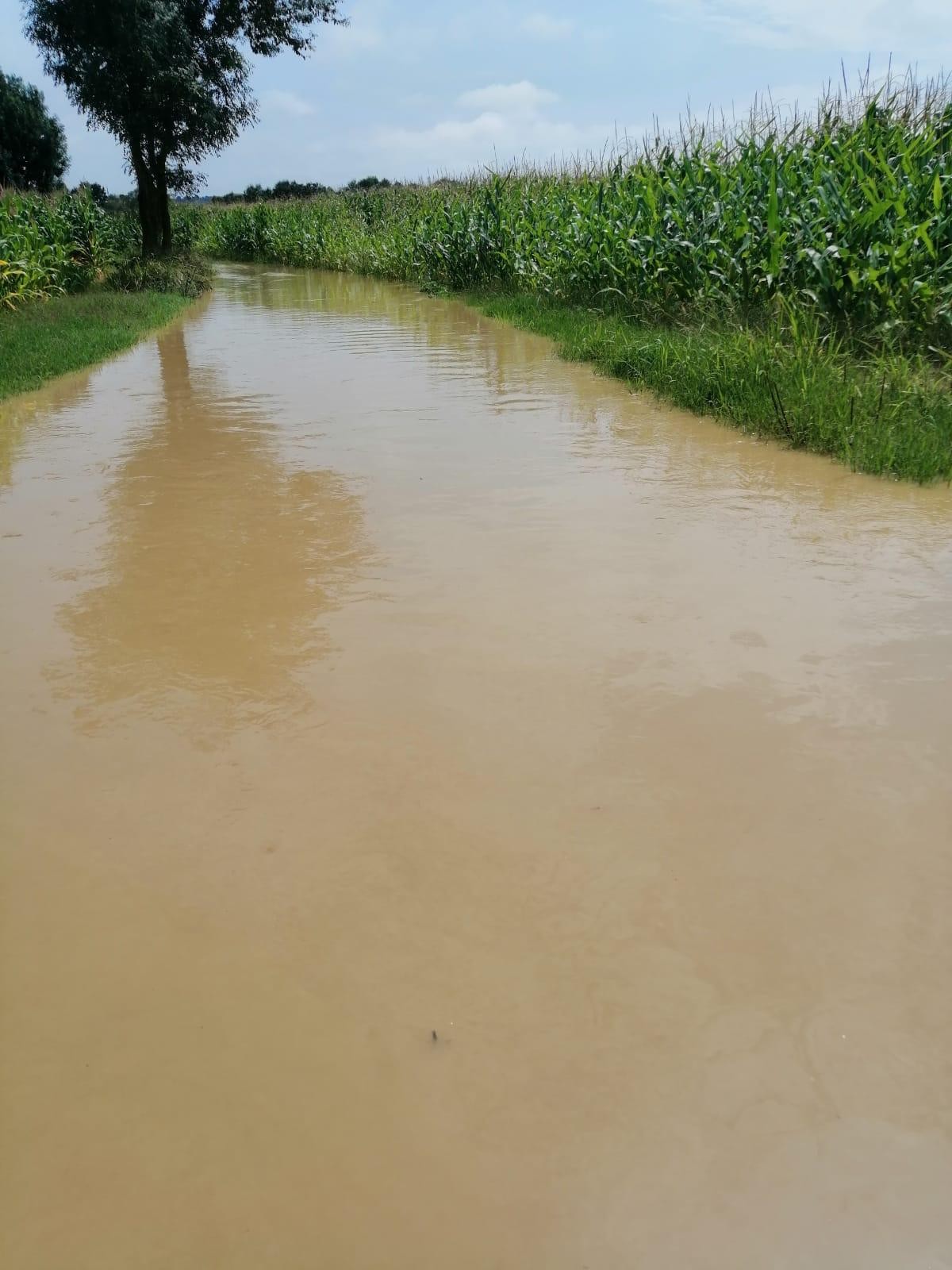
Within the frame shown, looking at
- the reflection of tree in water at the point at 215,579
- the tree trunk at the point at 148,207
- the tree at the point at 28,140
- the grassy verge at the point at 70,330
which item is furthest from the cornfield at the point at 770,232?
the tree at the point at 28,140

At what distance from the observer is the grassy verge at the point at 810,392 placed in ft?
18.9

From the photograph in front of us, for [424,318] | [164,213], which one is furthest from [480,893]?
[164,213]

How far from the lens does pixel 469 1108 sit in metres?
1.85

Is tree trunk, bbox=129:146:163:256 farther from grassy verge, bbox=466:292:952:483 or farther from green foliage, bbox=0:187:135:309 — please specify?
grassy verge, bbox=466:292:952:483

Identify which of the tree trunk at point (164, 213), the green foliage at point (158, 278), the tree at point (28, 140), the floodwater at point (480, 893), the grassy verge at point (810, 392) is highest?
the tree at point (28, 140)

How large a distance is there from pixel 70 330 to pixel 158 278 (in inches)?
287

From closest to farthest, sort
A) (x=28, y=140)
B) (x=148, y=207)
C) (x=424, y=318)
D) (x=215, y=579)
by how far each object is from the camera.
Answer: (x=215, y=579) < (x=424, y=318) < (x=148, y=207) < (x=28, y=140)

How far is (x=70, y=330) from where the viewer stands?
12359 millimetres

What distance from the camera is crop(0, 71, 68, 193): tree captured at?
4356cm

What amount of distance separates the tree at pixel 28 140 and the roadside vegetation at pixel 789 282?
3931 cm

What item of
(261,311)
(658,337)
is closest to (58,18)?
(261,311)

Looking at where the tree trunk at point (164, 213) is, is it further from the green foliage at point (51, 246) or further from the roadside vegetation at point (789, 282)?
the roadside vegetation at point (789, 282)

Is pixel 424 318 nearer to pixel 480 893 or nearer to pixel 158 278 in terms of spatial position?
pixel 158 278

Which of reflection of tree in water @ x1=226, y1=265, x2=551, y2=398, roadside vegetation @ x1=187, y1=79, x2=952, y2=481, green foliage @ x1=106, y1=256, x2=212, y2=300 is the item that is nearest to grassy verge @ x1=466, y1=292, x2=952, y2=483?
roadside vegetation @ x1=187, y1=79, x2=952, y2=481
